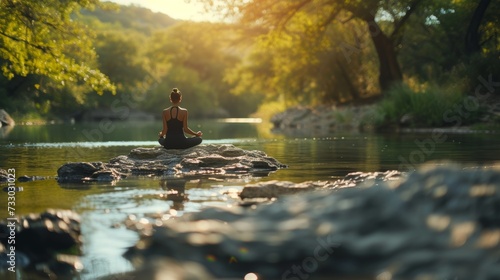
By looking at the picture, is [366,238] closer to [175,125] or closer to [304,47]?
[175,125]

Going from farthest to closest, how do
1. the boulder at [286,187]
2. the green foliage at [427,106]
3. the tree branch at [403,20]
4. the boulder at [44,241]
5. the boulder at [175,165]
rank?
1. the tree branch at [403,20]
2. the green foliage at [427,106]
3. the boulder at [175,165]
4. the boulder at [286,187]
5. the boulder at [44,241]

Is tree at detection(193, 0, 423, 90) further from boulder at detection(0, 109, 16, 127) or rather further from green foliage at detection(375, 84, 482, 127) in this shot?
boulder at detection(0, 109, 16, 127)

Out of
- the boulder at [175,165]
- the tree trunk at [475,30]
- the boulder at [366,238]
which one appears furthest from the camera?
the tree trunk at [475,30]

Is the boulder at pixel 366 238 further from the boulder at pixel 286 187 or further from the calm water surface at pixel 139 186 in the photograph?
the boulder at pixel 286 187

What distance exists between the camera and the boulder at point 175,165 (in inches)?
488

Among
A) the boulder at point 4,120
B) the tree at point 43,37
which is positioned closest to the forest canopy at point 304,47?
the tree at point 43,37

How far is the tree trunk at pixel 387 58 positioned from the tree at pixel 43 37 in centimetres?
2260

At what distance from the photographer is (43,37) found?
56.6ft

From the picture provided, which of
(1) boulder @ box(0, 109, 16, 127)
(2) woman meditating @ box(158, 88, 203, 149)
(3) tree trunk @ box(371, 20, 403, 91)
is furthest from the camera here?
(1) boulder @ box(0, 109, 16, 127)

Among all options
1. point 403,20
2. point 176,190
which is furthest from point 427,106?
point 176,190

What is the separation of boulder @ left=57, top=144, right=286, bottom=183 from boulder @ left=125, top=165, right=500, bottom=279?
22.2 feet

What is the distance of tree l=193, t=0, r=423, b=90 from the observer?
108 ft

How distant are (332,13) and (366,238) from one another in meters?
29.2

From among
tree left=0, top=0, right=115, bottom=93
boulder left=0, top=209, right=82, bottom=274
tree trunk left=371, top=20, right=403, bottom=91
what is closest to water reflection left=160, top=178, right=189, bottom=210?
boulder left=0, top=209, right=82, bottom=274
